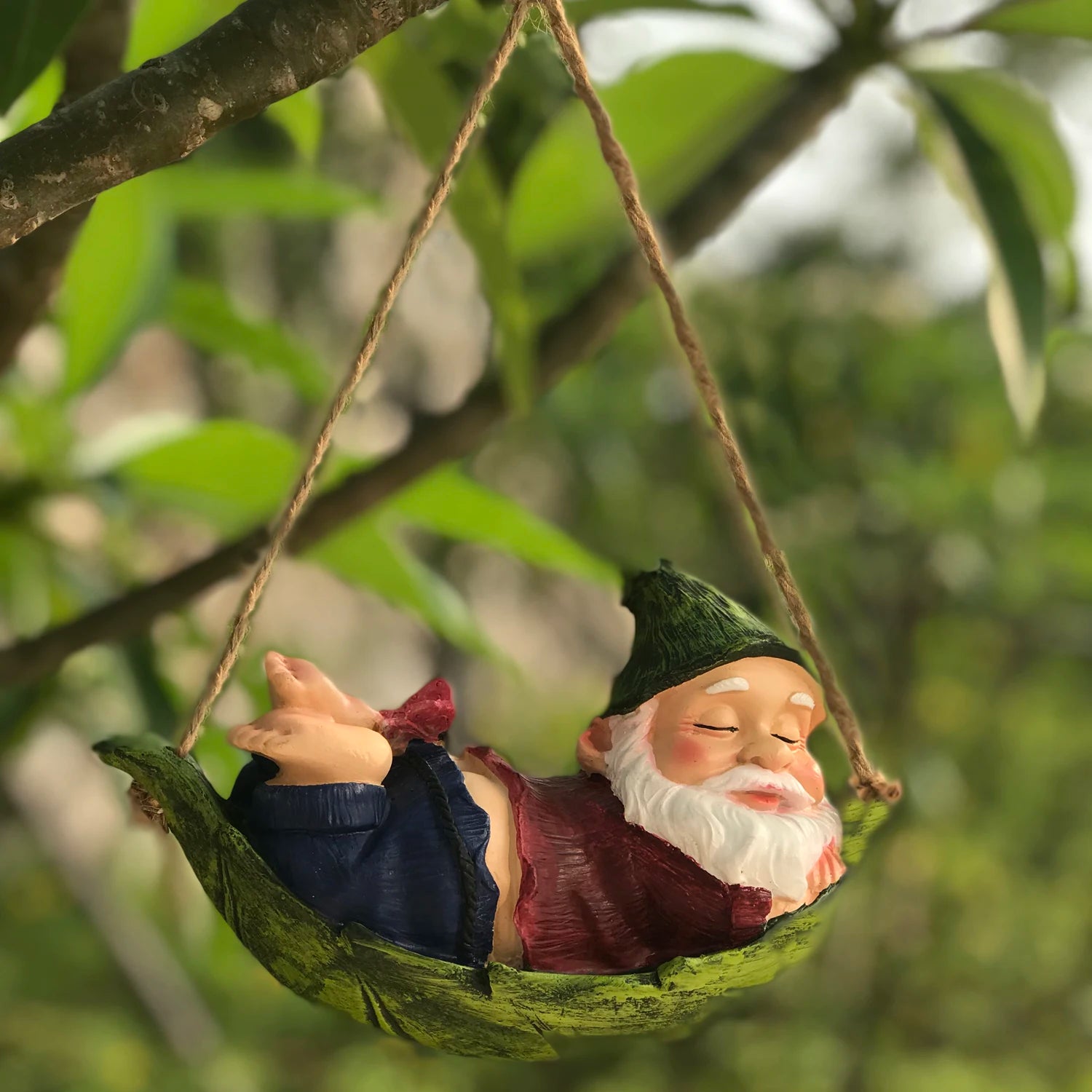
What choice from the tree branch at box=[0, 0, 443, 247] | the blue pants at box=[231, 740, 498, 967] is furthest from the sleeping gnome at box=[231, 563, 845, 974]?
Answer: the tree branch at box=[0, 0, 443, 247]

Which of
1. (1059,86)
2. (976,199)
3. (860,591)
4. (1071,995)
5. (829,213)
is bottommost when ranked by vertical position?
(1071,995)

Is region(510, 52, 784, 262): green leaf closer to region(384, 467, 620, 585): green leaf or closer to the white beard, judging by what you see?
region(384, 467, 620, 585): green leaf

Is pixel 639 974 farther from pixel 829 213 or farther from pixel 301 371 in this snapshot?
pixel 829 213

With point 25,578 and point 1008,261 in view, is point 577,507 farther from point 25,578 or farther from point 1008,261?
point 1008,261

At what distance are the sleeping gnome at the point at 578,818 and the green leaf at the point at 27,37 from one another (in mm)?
189

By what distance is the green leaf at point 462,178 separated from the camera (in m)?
0.44

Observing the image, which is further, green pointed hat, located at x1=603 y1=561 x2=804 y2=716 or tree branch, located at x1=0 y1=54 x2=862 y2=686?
tree branch, located at x1=0 y1=54 x2=862 y2=686

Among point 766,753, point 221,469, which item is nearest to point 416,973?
point 766,753

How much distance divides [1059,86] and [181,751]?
6.77 feet

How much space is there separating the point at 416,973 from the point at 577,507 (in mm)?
1514

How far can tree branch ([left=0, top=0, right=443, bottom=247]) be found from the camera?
0.26 meters

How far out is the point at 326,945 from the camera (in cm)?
30

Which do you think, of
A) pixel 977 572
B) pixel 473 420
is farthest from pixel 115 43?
pixel 977 572

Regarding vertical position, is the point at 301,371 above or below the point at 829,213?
below
